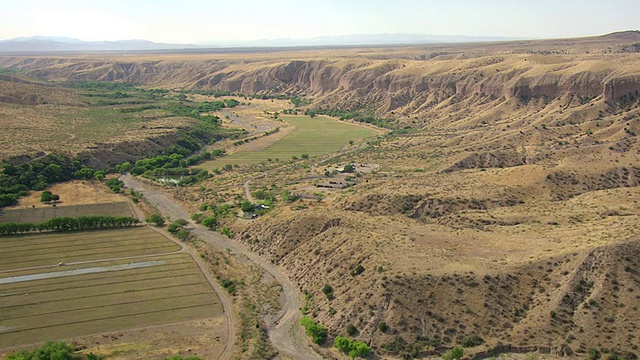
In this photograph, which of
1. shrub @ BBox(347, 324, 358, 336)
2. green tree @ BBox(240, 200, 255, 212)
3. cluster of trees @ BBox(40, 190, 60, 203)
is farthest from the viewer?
cluster of trees @ BBox(40, 190, 60, 203)

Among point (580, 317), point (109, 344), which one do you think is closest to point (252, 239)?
point (109, 344)

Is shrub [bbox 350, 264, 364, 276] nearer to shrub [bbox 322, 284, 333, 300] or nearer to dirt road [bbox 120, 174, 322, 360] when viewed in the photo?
shrub [bbox 322, 284, 333, 300]

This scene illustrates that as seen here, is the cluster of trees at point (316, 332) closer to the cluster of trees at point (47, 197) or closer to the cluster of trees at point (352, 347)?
the cluster of trees at point (352, 347)

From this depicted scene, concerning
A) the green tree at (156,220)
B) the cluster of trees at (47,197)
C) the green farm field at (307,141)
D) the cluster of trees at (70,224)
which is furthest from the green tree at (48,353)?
the green farm field at (307,141)

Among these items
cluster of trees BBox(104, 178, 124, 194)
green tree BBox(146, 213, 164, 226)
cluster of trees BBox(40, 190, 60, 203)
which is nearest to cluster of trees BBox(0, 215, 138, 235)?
green tree BBox(146, 213, 164, 226)

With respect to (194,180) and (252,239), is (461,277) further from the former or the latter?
(194,180)
